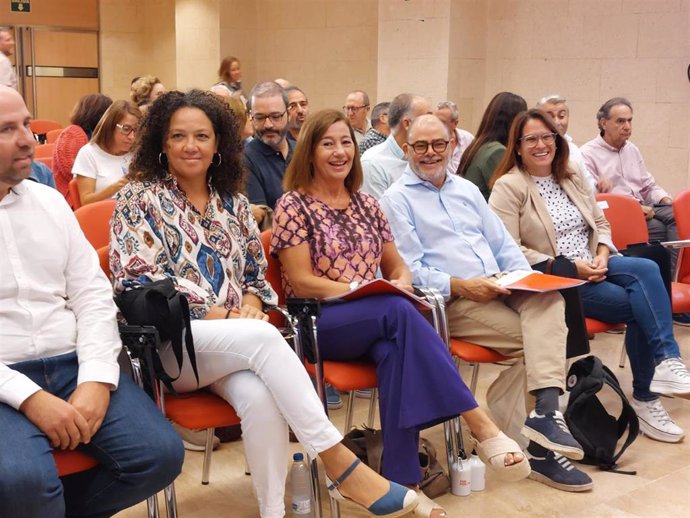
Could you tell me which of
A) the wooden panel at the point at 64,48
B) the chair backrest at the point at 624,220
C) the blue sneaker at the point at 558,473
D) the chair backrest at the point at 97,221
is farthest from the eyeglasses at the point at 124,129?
the wooden panel at the point at 64,48

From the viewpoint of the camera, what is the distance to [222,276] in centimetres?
291

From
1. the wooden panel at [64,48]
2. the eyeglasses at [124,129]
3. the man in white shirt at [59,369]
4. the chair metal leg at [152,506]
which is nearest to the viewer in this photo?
the man in white shirt at [59,369]

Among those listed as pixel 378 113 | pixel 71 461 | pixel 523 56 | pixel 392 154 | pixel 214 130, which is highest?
pixel 523 56

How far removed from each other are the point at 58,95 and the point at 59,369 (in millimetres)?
11056

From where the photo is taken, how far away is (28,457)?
6.76 feet

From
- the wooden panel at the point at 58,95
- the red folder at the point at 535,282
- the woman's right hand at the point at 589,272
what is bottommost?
the woman's right hand at the point at 589,272

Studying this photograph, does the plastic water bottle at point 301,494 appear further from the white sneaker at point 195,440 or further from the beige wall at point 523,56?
the beige wall at point 523,56

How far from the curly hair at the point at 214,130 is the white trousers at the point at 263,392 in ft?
2.01

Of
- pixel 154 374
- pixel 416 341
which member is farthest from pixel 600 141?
pixel 154 374

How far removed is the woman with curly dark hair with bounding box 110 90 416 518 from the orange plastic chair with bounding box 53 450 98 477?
435 millimetres

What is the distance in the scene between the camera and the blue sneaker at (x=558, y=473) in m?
3.22

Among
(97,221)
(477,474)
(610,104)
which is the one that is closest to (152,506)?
(97,221)

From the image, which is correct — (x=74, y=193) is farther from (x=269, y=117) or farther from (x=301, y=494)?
(x=301, y=494)

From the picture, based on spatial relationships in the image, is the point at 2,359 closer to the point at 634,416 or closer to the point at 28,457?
the point at 28,457
